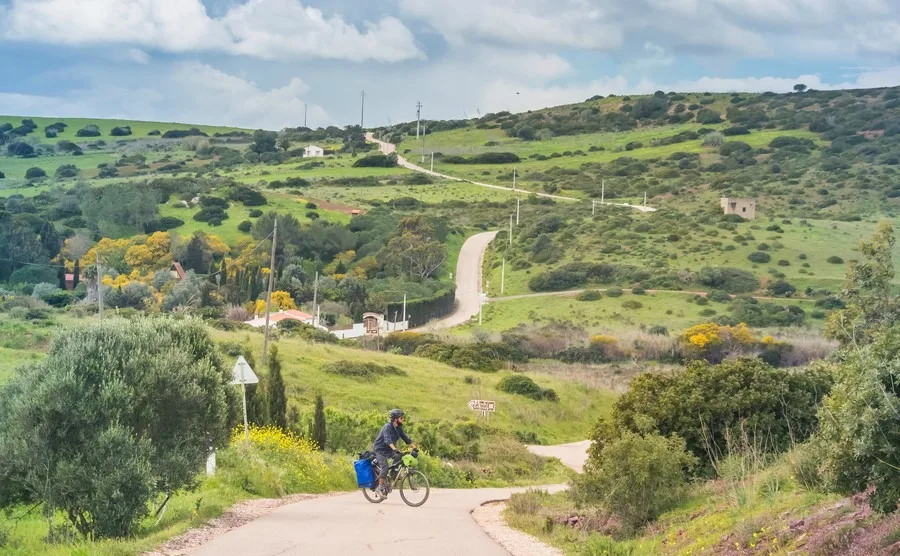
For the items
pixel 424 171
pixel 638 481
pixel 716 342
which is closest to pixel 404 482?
pixel 638 481

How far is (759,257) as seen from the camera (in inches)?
3265

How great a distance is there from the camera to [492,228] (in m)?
110

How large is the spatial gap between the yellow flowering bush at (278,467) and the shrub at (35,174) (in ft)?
409

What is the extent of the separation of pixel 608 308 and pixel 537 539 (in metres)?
60.8

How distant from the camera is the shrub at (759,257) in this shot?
82688 mm

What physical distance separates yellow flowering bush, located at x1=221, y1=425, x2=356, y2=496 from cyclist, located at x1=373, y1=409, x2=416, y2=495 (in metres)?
2.19

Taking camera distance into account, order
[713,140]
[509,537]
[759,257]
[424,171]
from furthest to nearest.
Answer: [713,140], [424,171], [759,257], [509,537]

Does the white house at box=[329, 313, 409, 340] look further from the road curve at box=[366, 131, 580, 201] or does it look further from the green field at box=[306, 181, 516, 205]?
the road curve at box=[366, 131, 580, 201]

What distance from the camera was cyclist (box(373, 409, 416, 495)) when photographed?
670 inches

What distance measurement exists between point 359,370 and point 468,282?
45.7m

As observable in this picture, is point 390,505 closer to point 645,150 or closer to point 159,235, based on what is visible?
point 159,235

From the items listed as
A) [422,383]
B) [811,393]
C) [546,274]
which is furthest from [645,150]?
[811,393]

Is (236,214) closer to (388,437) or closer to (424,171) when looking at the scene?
(424,171)

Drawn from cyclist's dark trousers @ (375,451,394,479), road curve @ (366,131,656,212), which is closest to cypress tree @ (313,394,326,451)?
cyclist's dark trousers @ (375,451,394,479)
